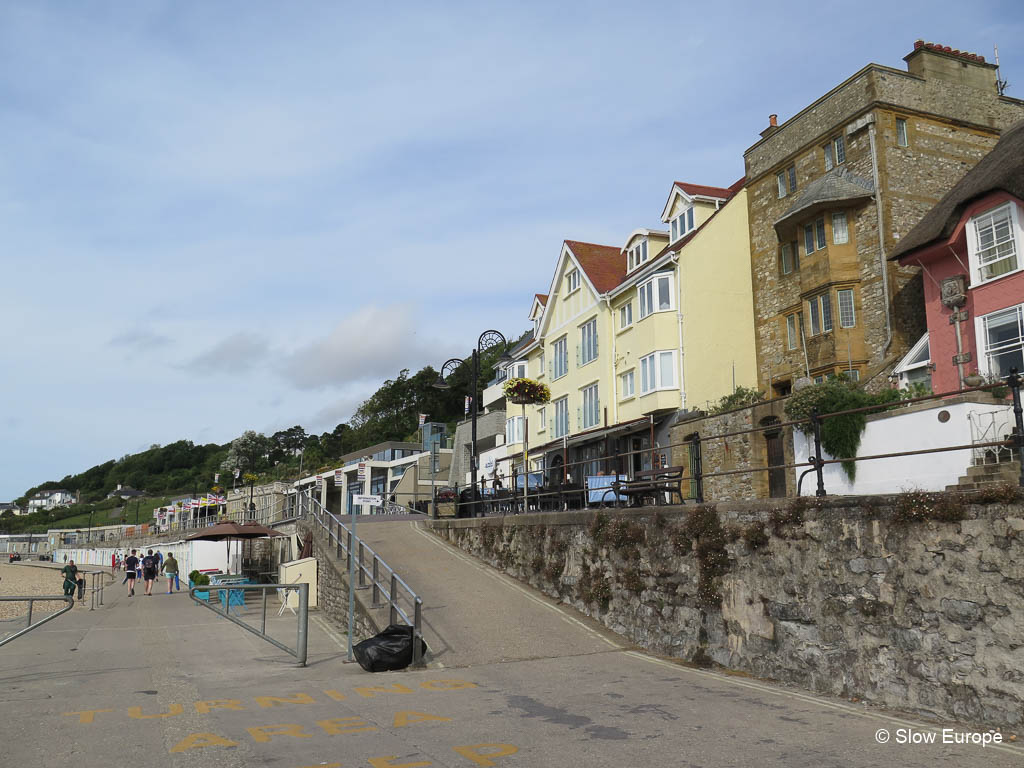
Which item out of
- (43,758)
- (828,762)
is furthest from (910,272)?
(43,758)

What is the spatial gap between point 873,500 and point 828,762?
11.4ft

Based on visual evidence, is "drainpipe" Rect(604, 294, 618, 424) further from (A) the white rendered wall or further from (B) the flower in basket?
(A) the white rendered wall

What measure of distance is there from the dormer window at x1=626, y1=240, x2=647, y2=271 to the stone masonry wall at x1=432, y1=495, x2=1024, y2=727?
2175cm

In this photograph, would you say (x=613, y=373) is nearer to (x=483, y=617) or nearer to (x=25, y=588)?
(x=483, y=617)

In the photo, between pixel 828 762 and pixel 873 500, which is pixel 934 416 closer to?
pixel 873 500

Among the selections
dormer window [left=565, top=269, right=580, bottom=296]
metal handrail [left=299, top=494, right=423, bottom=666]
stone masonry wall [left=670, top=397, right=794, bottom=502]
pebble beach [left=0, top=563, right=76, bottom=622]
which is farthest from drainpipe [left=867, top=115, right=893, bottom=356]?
pebble beach [left=0, top=563, right=76, bottom=622]

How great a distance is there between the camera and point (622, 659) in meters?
12.0

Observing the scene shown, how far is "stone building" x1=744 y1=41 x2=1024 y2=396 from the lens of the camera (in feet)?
78.7

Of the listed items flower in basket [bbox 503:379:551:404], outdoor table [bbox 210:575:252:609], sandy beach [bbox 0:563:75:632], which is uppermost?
flower in basket [bbox 503:379:551:404]

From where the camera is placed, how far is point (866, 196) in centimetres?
2431

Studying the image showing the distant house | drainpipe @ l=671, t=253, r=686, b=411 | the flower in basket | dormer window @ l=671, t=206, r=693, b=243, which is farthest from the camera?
the distant house

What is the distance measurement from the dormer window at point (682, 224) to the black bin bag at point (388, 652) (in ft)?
78.9

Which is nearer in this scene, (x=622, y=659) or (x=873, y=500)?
(x=873, y=500)

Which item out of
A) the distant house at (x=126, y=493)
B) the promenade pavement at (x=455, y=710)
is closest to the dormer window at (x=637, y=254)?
the promenade pavement at (x=455, y=710)
